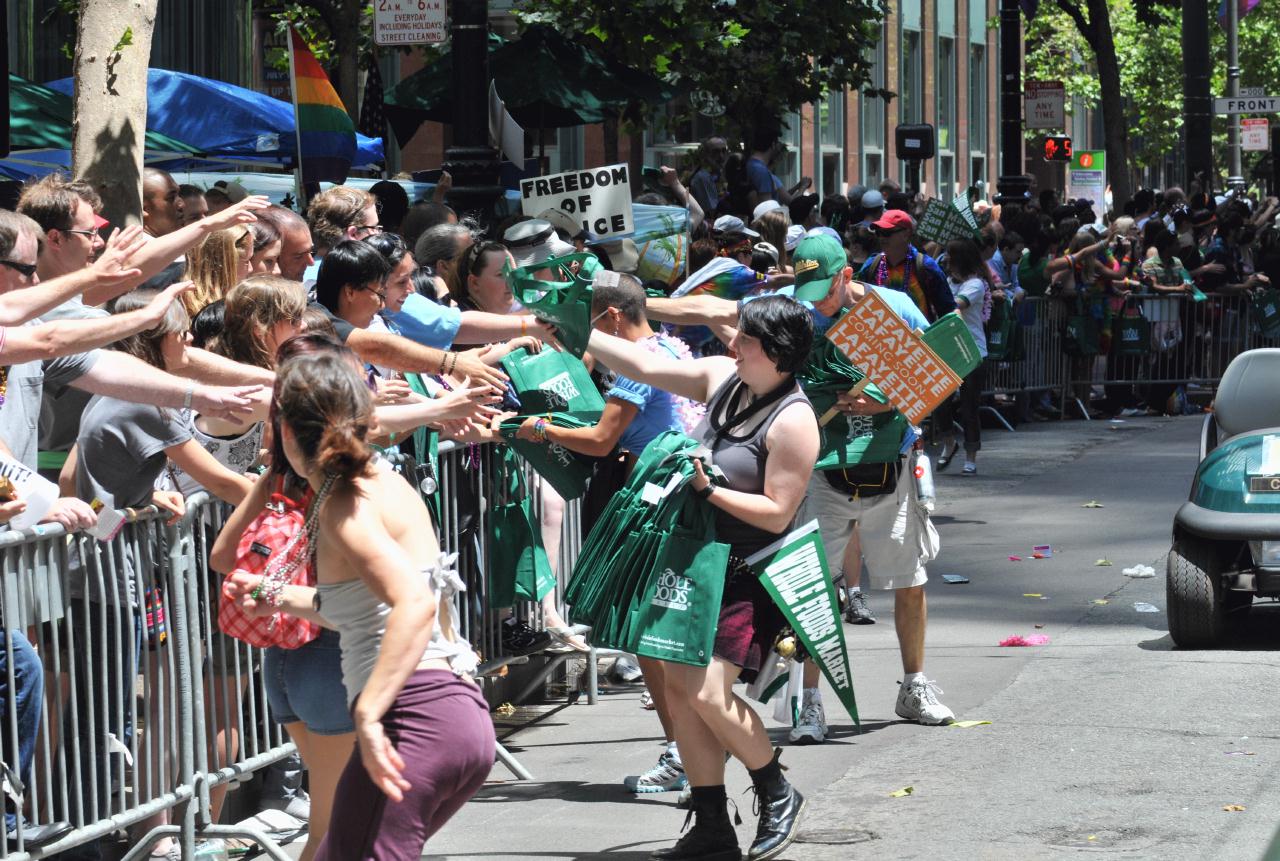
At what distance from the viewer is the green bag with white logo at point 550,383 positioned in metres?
7.30

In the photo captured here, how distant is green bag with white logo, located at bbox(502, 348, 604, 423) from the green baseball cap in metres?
1.22

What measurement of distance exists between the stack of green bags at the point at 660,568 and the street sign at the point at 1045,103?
23.7 meters

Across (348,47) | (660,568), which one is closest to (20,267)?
(660,568)

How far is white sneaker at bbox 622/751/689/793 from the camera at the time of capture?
714 cm

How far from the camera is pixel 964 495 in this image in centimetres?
1467

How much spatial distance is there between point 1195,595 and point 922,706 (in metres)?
1.72

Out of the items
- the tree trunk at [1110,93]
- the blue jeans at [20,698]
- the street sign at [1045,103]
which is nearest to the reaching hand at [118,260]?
the blue jeans at [20,698]

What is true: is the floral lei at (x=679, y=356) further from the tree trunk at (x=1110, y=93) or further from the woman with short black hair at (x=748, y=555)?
the tree trunk at (x=1110, y=93)

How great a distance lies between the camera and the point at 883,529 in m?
8.19

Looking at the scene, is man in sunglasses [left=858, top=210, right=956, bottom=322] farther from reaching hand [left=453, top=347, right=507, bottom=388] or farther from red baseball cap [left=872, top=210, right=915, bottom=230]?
reaching hand [left=453, top=347, right=507, bottom=388]

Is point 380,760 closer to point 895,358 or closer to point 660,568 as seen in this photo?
point 660,568

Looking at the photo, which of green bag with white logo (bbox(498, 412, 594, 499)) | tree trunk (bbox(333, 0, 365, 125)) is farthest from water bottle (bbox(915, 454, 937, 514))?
tree trunk (bbox(333, 0, 365, 125))

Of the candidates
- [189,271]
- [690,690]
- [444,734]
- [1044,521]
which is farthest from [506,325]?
[1044,521]

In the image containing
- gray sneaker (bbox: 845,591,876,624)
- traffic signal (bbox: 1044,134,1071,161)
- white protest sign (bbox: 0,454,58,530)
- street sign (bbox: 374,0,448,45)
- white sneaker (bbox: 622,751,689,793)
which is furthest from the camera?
traffic signal (bbox: 1044,134,1071,161)
